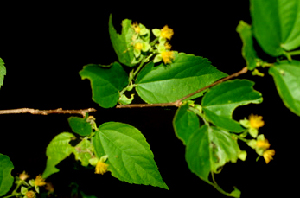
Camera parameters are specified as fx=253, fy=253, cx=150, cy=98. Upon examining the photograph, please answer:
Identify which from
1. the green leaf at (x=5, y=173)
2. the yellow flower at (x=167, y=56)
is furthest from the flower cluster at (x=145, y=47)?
the green leaf at (x=5, y=173)

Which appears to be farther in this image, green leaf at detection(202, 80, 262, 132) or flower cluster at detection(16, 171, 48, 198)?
flower cluster at detection(16, 171, 48, 198)

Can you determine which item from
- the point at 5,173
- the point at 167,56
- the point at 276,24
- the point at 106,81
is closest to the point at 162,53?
the point at 167,56

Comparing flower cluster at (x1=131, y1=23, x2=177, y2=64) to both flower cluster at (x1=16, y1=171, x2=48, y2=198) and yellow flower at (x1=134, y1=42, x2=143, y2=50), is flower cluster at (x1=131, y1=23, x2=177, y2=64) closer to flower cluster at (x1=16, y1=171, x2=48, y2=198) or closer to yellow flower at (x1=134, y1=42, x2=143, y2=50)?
yellow flower at (x1=134, y1=42, x2=143, y2=50)

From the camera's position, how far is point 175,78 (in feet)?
2.72

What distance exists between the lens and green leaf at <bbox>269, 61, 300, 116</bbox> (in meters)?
0.65

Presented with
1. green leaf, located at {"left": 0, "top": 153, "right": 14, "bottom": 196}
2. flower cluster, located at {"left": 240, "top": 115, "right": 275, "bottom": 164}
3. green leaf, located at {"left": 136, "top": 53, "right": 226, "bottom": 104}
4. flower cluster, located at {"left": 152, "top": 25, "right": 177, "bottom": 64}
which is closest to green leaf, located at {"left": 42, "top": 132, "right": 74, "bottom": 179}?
green leaf, located at {"left": 0, "top": 153, "right": 14, "bottom": 196}

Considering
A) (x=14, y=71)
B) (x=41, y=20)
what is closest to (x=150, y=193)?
(x=14, y=71)

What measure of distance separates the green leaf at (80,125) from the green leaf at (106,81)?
3.7 inches

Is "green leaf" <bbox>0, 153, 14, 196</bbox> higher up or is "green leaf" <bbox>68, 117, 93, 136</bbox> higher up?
"green leaf" <bbox>68, 117, 93, 136</bbox>

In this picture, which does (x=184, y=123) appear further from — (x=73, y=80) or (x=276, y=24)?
(x=73, y=80)

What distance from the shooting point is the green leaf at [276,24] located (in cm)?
62

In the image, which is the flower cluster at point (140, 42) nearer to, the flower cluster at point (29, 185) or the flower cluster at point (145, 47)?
the flower cluster at point (145, 47)

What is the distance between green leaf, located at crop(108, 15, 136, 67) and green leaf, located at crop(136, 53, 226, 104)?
67 millimetres

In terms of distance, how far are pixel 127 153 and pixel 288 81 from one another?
0.51 metres
